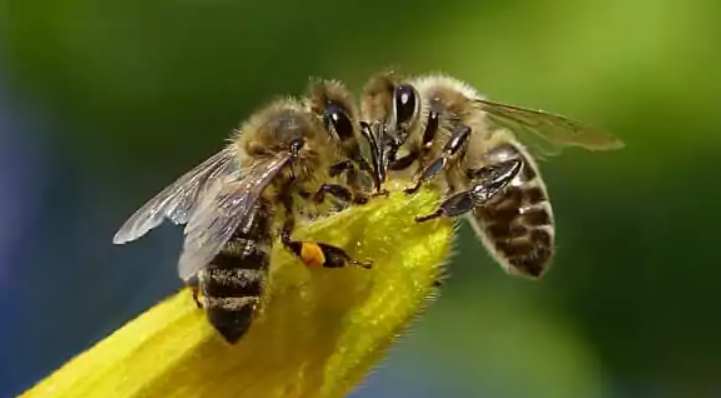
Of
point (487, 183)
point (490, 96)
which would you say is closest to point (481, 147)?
point (487, 183)

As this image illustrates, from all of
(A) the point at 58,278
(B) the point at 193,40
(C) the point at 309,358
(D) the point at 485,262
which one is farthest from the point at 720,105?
(C) the point at 309,358

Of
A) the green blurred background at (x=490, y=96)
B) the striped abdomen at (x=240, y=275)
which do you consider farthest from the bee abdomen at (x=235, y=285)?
the green blurred background at (x=490, y=96)

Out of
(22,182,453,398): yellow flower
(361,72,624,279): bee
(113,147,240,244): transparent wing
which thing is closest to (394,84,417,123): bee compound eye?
(361,72,624,279): bee

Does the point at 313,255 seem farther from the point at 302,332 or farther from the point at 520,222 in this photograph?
the point at 520,222

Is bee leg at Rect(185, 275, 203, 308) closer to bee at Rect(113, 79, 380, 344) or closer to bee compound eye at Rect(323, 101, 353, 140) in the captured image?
bee at Rect(113, 79, 380, 344)

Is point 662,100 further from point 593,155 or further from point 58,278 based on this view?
point 58,278

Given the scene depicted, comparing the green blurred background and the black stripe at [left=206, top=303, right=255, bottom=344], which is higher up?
the black stripe at [left=206, top=303, right=255, bottom=344]

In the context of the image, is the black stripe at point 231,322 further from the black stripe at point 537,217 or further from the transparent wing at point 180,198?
the black stripe at point 537,217
